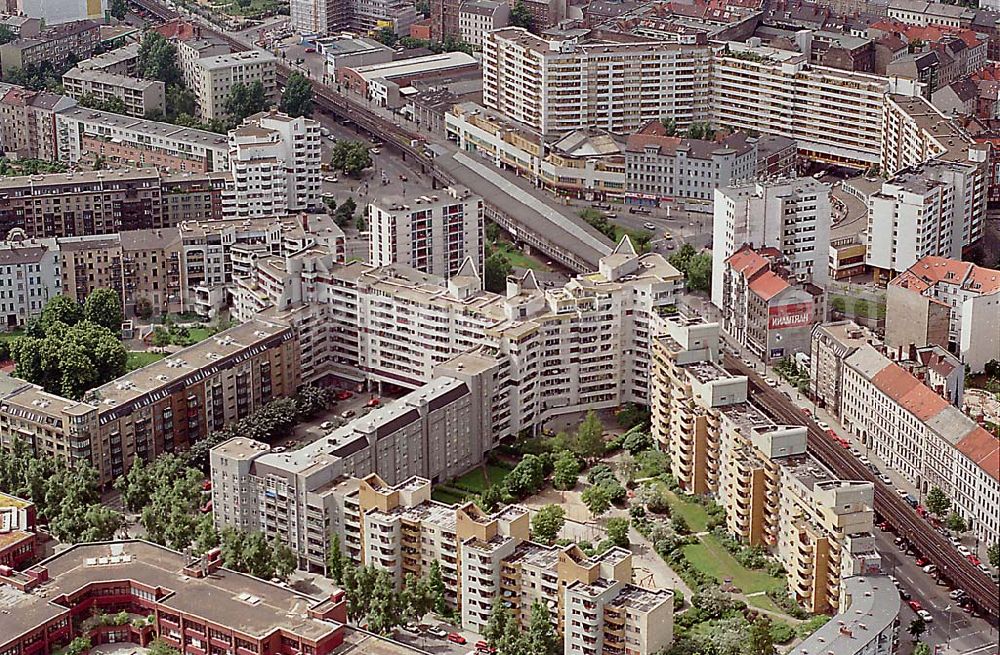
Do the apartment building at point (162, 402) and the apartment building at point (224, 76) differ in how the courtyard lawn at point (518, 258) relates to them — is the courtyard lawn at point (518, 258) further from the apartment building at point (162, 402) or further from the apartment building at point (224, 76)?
the apartment building at point (224, 76)

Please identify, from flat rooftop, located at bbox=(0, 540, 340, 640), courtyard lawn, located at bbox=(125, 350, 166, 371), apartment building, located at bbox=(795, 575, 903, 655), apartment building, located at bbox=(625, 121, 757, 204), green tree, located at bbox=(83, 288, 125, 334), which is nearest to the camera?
apartment building, located at bbox=(795, 575, 903, 655)

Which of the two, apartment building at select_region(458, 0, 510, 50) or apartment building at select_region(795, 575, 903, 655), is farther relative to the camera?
apartment building at select_region(458, 0, 510, 50)

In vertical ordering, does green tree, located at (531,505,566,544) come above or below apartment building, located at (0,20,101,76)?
below

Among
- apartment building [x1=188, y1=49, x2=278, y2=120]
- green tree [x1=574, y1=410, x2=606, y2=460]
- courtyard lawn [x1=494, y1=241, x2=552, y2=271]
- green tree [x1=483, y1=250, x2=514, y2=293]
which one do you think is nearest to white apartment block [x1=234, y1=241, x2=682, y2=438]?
green tree [x1=574, y1=410, x2=606, y2=460]

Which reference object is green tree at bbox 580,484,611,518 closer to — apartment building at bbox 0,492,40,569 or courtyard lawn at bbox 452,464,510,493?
courtyard lawn at bbox 452,464,510,493

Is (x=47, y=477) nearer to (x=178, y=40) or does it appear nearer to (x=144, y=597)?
(x=144, y=597)

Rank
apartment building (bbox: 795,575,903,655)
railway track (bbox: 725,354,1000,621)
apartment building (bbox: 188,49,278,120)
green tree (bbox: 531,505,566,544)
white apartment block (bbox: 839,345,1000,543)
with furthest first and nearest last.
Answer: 1. apartment building (bbox: 188,49,278,120)
2. green tree (bbox: 531,505,566,544)
3. white apartment block (bbox: 839,345,1000,543)
4. railway track (bbox: 725,354,1000,621)
5. apartment building (bbox: 795,575,903,655)
